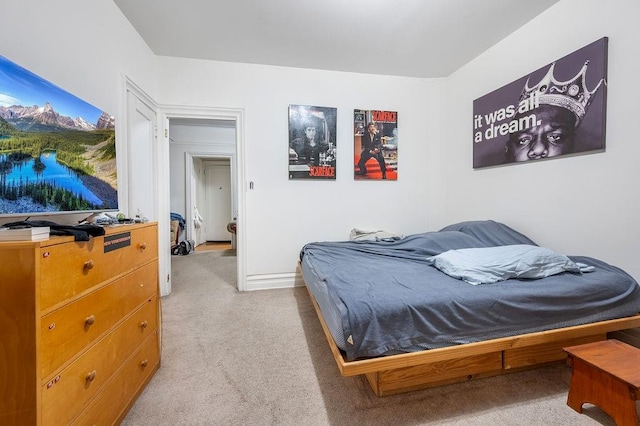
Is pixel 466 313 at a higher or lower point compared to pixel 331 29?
lower

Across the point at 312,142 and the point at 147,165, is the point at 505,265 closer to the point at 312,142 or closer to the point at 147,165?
the point at 312,142

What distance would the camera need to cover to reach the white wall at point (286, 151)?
287 cm

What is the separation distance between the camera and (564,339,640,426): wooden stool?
1.08 meters

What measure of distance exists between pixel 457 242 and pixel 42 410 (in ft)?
8.53

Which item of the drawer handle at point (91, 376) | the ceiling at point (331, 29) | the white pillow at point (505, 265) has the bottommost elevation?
the drawer handle at point (91, 376)

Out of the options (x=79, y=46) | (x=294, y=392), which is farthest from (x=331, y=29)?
(x=294, y=392)

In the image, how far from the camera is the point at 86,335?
1017mm

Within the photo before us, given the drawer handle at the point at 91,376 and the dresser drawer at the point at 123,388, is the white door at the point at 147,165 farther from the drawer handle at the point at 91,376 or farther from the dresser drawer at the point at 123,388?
the drawer handle at the point at 91,376

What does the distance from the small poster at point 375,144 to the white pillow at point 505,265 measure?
1668 millimetres

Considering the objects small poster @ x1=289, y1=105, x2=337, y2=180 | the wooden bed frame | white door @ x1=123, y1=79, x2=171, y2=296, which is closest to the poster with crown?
the wooden bed frame

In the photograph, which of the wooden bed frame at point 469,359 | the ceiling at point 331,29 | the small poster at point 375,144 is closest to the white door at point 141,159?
the ceiling at point 331,29

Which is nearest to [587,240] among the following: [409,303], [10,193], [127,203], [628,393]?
[628,393]

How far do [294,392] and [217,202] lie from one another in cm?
564

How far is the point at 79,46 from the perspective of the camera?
1.64 meters
